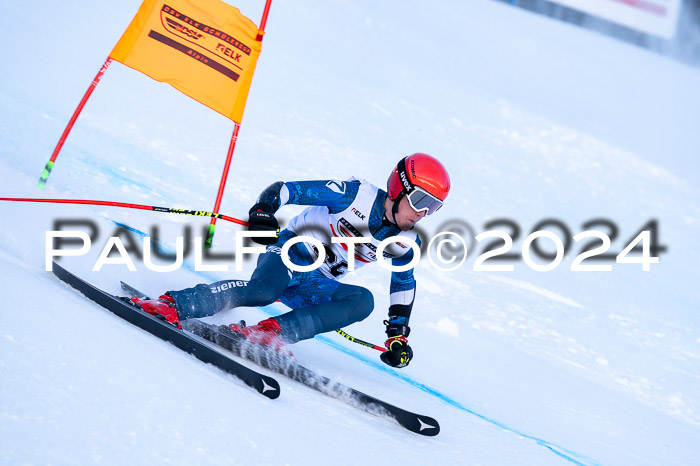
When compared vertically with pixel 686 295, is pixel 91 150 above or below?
below

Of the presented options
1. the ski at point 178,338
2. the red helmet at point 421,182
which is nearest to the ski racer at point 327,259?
the red helmet at point 421,182

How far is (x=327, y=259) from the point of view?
9.46ft

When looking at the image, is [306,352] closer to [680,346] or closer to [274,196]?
[274,196]

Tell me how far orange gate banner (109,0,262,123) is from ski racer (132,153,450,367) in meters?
0.86

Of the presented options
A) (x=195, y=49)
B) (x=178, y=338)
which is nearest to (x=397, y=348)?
(x=178, y=338)

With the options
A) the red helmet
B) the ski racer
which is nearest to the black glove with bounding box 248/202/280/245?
the ski racer

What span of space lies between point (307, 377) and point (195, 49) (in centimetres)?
177

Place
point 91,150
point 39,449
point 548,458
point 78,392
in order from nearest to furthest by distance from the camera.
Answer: point 39,449 < point 78,392 < point 548,458 < point 91,150

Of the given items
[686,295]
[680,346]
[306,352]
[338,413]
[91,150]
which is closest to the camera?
[338,413]

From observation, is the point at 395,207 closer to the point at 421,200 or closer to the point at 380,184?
the point at 421,200

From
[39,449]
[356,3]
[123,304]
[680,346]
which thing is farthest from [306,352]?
[356,3]

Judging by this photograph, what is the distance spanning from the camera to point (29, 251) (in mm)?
2674

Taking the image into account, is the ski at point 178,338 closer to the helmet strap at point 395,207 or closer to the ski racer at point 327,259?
the ski racer at point 327,259

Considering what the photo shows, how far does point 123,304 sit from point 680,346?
16.1 feet
